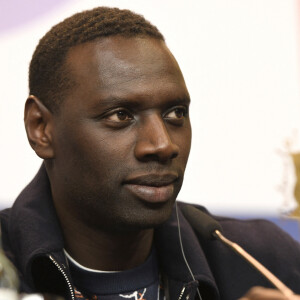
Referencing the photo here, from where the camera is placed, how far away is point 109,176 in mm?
1542

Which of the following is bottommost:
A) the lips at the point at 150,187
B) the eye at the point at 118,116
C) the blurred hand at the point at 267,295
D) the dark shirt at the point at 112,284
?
the dark shirt at the point at 112,284

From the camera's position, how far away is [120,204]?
155 centimetres

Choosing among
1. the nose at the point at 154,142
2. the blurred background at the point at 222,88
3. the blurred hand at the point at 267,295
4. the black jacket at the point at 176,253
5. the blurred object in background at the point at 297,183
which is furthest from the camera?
the blurred background at the point at 222,88

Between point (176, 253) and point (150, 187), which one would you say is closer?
point (150, 187)

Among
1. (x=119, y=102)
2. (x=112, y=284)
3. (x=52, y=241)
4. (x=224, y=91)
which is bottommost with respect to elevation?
(x=112, y=284)

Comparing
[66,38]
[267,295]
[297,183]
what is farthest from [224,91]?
[267,295]

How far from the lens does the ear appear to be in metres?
1.68

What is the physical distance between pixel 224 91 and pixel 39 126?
102cm

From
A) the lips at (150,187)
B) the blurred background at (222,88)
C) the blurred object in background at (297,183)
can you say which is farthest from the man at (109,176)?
the blurred background at (222,88)

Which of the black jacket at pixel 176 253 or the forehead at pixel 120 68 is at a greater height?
the forehead at pixel 120 68

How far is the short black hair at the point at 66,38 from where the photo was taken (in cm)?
163

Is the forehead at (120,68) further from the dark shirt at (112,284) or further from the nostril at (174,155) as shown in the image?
the dark shirt at (112,284)

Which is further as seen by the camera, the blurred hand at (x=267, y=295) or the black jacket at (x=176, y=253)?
the black jacket at (x=176, y=253)

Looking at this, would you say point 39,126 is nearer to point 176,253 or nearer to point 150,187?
point 150,187
